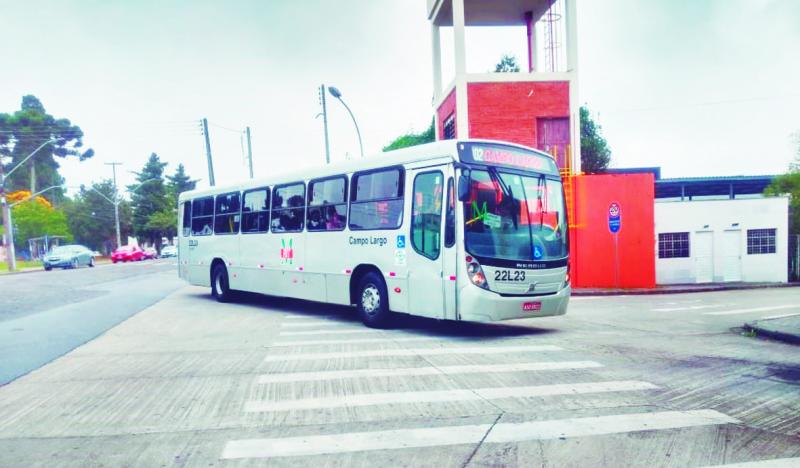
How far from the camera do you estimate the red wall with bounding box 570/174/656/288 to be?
2059 centimetres

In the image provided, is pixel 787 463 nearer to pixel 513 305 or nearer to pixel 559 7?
pixel 513 305

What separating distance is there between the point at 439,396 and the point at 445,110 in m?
19.0

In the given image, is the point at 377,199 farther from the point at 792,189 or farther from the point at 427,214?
the point at 792,189

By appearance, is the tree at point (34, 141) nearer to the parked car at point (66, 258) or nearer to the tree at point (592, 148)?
the parked car at point (66, 258)

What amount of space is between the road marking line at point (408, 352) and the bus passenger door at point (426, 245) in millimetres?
875

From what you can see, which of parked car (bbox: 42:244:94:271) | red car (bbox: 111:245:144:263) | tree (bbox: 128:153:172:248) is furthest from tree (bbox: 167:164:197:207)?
parked car (bbox: 42:244:94:271)

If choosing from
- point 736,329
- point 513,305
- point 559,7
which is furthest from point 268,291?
point 559,7

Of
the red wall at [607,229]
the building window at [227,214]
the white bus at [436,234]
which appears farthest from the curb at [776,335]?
the building window at [227,214]

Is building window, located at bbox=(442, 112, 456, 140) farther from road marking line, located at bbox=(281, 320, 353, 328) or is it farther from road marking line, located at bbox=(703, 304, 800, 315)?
road marking line, located at bbox=(281, 320, 353, 328)

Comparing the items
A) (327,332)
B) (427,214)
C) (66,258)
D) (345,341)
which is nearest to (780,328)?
(427,214)

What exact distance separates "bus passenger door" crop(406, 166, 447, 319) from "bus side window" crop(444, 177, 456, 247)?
142 mm

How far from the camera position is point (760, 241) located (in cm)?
2539

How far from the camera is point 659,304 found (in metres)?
16.9

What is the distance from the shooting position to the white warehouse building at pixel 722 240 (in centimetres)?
2414
